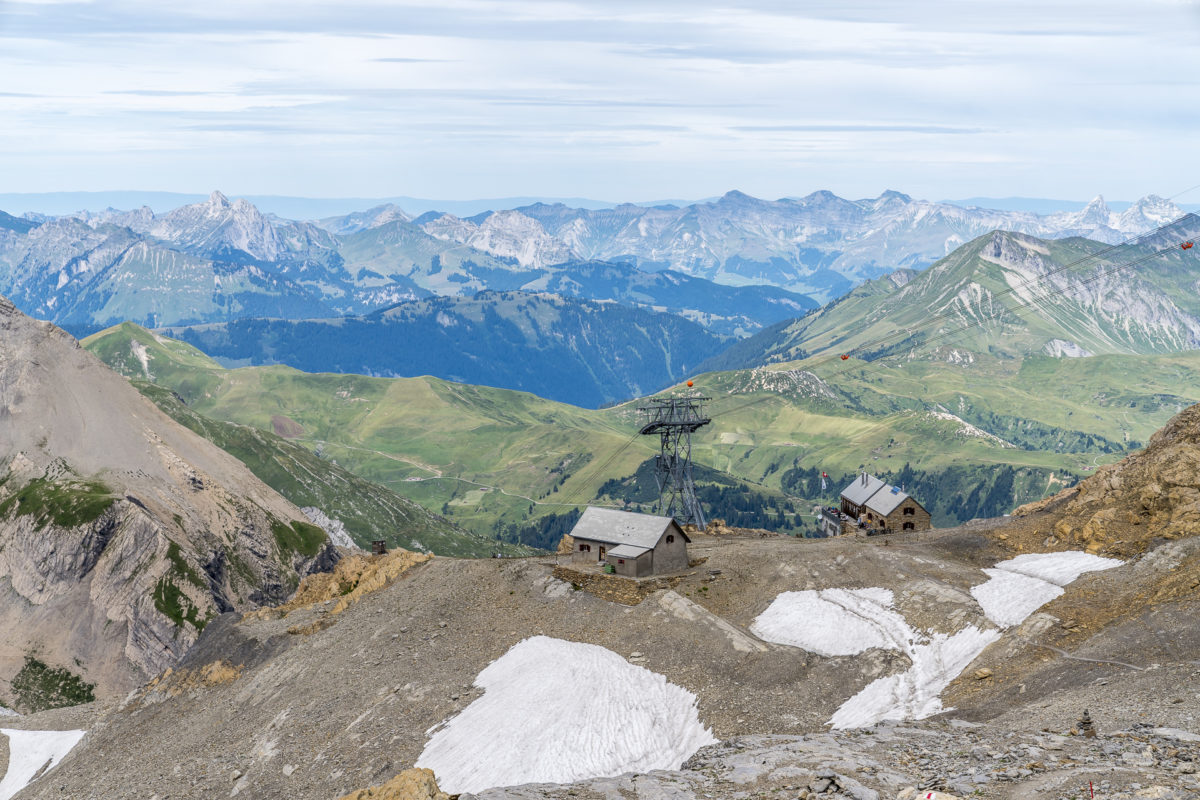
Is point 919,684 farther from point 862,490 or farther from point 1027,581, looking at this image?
point 862,490

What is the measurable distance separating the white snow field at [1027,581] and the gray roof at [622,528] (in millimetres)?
27340

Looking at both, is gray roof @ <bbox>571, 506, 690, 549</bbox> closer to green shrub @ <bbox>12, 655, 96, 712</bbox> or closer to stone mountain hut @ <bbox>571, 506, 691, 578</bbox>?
stone mountain hut @ <bbox>571, 506, 691, 578</bbox>

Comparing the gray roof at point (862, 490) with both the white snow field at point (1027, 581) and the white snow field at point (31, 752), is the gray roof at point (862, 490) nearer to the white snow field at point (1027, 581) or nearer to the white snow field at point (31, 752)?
the white snow field at point (1027, 581)

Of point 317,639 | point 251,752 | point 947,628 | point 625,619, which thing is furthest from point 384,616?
point 947,628

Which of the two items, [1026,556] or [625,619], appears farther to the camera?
[1026,556]

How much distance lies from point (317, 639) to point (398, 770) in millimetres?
27760

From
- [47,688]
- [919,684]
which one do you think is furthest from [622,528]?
[47,688]

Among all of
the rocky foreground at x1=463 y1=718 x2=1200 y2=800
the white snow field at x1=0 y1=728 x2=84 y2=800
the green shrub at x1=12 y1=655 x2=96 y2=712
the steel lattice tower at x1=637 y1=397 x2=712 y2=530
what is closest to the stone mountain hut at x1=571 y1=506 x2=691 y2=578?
the steel lattice tower at x1=637 y1=397 x2=712 y2=530

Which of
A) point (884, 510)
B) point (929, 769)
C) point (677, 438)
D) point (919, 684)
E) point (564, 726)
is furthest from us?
point (677, 438)

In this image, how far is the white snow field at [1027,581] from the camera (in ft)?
219

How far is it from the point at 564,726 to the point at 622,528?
35.5 m

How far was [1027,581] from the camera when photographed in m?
72.7

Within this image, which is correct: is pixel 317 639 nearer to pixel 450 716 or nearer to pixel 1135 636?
pixel 450 716

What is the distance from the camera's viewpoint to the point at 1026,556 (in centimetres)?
8144
